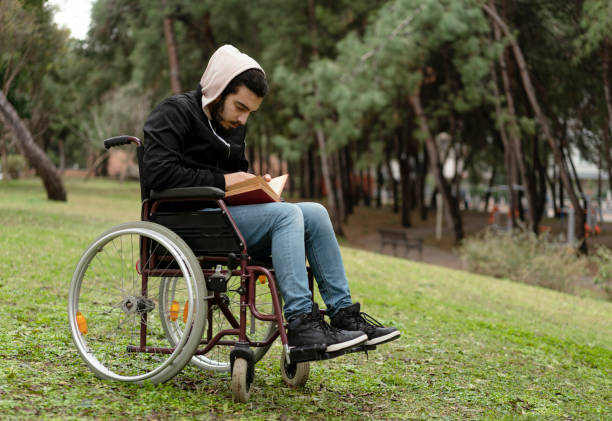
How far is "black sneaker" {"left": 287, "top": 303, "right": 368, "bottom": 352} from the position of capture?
3.26 meters

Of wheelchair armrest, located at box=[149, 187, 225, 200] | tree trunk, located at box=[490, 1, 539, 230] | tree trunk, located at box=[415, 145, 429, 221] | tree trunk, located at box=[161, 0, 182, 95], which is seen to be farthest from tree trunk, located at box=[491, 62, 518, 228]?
wheelchair armrest, located at box=[149, 187, 225, 200]

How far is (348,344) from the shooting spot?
3281 mm

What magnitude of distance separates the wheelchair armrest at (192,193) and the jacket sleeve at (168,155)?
0.12ft

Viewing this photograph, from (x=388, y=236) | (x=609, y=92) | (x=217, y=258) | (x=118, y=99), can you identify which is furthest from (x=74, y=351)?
(x=118, y=99)

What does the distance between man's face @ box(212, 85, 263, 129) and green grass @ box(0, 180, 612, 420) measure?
1.33 m

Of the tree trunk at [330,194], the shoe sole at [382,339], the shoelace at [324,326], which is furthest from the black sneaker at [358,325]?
the tree trunk at [330,194]

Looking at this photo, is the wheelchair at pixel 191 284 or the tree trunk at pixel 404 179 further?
the tree trunk at pixel 404 179

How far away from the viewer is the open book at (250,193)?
3.44m

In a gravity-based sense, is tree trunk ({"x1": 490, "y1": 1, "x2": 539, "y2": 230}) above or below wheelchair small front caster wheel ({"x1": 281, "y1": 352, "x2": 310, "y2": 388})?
above

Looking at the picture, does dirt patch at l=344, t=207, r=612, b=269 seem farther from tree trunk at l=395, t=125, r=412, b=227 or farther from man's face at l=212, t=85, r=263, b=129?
man's face at l=212, t=85, r=263, b=129

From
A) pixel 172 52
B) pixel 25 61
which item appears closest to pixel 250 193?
pixel 25 61

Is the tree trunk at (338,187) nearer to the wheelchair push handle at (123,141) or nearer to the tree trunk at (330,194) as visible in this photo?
the tree trunk at (330,194)

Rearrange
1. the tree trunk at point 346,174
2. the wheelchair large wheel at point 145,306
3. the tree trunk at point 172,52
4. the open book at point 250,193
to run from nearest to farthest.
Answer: the wheelchair large wheel at point 145,306, the open book at point 250,193, the tree trunk at point 172,52, the tree trunk at point 346,174

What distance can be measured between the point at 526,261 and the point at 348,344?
12662 mm
